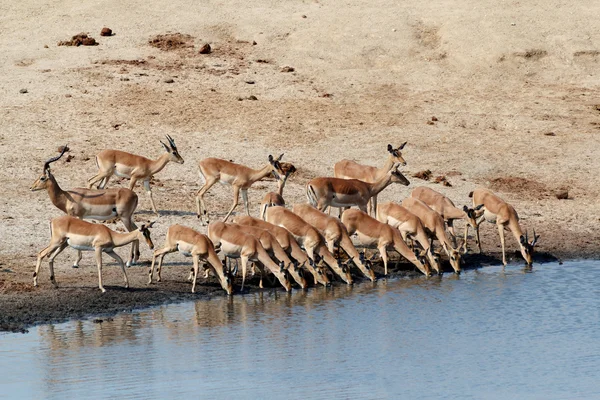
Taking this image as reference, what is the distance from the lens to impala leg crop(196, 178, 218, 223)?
20.2m

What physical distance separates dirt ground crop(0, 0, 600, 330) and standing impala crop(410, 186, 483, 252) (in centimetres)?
70

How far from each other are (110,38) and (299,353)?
16.4 m

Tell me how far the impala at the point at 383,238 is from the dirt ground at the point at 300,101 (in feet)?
4.29

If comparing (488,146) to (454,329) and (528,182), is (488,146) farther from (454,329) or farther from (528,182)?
(454,329)

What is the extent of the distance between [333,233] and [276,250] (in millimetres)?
1395

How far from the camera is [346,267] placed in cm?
1766

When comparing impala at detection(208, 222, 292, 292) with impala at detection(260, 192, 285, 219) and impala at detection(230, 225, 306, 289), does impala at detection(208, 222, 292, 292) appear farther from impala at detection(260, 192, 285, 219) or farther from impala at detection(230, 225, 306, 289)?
impala at detection(260, 192, 285, 219)

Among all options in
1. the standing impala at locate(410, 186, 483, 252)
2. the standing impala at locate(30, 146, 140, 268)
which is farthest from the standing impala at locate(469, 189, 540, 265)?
the standing impala at locate(30, 146, 140, 268)

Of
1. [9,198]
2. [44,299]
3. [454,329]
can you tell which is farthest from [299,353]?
[9,198]

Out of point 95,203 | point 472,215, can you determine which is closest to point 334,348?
point 95,203

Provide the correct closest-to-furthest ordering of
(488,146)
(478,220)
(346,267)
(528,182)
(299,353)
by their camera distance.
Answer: (299,353)
(346,267)
(478,220)
(528,182)
(488,146)

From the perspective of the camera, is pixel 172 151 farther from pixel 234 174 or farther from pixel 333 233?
pixel 333 233

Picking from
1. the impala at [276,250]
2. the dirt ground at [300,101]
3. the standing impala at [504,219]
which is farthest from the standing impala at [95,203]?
the standing impala at [504,219]

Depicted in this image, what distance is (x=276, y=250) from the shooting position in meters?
17.1
